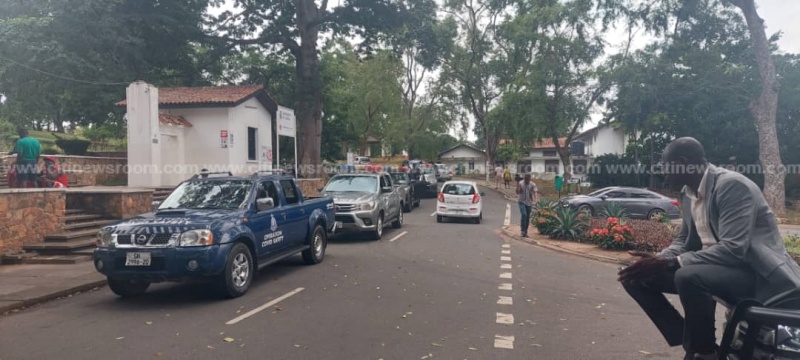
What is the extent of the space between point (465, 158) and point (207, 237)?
71.8 meters

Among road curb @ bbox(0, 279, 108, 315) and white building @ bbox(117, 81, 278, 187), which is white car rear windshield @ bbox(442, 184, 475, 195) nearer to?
white building @ bbox(117, 81, 278, 187)

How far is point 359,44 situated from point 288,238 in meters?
20.5

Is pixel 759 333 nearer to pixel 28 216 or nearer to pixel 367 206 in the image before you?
pixel 367 206

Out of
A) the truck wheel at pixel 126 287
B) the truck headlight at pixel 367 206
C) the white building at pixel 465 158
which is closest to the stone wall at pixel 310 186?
the truck headlight at pixel 367 206

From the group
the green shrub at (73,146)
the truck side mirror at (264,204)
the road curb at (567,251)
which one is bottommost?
the road curb at (567,251)

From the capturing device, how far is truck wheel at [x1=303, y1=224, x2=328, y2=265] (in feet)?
32.9

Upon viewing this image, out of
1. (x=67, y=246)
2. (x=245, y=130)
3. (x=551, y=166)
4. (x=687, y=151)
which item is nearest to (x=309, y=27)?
(x=245, y=130)

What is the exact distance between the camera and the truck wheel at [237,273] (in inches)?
277

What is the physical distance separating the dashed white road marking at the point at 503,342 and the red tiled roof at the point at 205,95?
61.8 ft

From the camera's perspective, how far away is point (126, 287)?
743 centimetres

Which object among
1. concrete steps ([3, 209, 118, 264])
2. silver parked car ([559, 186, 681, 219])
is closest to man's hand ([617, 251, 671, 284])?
concrete steps ([3, 209, 118, 264])

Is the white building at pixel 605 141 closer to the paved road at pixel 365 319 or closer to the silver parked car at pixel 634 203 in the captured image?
the silver parked car at pixel 634 203

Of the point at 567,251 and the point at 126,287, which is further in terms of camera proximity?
the point at 567,251

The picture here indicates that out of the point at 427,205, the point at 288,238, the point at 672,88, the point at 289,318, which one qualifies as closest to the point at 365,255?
the point at 288,238
